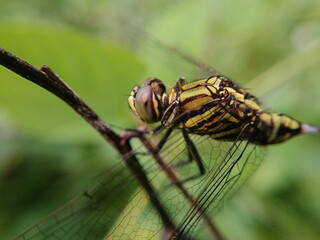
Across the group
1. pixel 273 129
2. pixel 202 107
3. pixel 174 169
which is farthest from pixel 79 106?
pixel 273 129

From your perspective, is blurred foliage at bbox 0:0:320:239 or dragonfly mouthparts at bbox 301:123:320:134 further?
dragonfly mouthparts at bbox 301:123:320:134

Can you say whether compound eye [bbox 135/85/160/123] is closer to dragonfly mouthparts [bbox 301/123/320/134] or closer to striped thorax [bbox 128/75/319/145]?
striped thorax [bbox 128/75/319/145]

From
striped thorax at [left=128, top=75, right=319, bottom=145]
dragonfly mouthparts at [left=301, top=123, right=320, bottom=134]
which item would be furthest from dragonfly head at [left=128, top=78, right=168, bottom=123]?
dragonfly mouthparts at [left=301, top=123, right=320, bottom=134]

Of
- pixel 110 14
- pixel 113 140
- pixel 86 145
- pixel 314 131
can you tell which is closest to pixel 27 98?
pixel 86 145

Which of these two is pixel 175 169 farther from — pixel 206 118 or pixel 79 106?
pixel 79 106

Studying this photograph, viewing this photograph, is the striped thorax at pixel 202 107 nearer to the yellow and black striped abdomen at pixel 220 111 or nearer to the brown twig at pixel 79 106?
the yellow and black striped abdomen at pixel 220 111

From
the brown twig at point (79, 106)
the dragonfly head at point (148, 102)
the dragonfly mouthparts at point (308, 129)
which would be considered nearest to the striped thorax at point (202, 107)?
the dragonfly head at point (148, 102)

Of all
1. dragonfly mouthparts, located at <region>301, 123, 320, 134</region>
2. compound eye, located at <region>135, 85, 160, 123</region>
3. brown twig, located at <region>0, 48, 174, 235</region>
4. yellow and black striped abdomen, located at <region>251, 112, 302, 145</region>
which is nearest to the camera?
brown twig, located at <region>0, 48, 174, 235</region>

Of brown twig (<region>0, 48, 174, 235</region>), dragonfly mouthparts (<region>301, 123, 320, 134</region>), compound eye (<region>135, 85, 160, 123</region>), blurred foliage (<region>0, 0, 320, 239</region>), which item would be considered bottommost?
dragonfly mouthparts (<region>301, 123, 320, 134</region>)
